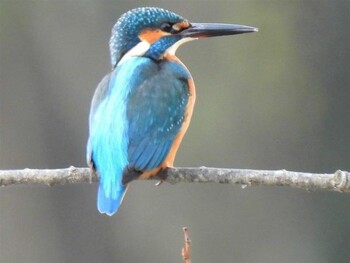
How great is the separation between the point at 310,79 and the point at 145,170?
9.96ft

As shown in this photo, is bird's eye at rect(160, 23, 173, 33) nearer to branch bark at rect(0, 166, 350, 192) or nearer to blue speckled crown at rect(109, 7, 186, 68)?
blue speckled crown at rect(109, 7, 186, 68)

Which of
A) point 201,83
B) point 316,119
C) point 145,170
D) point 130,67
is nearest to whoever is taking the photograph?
point 145,170

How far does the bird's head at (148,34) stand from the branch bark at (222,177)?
469 mm

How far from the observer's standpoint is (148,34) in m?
3.59

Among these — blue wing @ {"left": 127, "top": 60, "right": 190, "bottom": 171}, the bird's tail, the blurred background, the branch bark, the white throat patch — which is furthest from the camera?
the blurred background

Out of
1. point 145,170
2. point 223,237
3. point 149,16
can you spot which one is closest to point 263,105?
point 223,237

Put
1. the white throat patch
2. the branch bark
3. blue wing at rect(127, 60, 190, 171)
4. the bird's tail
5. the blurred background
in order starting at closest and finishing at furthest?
the branch bark
the bird's tail
blue wing at rect(127, 60, 190, 171)
the white throat patch
the blurred background

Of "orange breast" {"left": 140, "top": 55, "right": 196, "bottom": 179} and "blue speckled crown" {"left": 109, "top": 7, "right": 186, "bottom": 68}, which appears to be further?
"blue speckled crown" {"left": 109, "top": 7, "right": 186, "bottom": 68}

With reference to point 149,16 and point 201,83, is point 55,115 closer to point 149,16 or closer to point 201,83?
point 201,83

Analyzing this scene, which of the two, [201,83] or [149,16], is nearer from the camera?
[149,16]

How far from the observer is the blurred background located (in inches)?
228

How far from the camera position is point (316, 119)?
616 cm

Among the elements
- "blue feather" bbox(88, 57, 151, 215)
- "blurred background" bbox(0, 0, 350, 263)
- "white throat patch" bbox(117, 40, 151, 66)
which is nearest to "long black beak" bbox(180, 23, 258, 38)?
"white throat patch" bbox(117, 40, 151, 66)

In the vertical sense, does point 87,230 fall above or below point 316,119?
below
